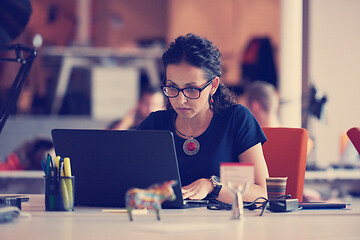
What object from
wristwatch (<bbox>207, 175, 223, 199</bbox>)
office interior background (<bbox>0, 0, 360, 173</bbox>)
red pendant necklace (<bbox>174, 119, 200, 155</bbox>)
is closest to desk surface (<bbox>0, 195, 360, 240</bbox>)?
wristwatch (<bbox>207, 175, 223, 199</bbox>)

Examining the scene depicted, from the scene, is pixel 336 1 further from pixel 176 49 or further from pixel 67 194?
pixel 67 194

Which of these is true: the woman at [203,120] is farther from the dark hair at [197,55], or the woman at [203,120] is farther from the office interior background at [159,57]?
the office interior background at [159,57]

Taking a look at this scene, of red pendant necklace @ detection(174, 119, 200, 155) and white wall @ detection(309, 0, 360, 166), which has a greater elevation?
white wall @ detection(309, 0, 360, 166)

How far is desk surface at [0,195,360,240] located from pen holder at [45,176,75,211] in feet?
0.10

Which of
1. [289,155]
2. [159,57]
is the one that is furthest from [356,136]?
[159,57]

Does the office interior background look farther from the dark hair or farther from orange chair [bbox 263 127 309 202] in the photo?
orange chair [bbox 263 127 309 202]

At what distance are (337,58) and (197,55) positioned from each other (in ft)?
13.2

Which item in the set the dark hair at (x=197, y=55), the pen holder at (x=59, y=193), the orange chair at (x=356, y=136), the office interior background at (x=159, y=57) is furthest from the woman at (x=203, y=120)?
the office interior background at (x=159, y=57)

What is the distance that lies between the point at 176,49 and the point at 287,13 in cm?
340

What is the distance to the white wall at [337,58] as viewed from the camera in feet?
18.8

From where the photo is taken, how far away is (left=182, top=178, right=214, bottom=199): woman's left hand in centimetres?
176

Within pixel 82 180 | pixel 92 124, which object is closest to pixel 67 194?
pixel 82 180

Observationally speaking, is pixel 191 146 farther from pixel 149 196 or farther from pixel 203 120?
pixel 149 196

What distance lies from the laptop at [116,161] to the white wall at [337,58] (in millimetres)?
4340
